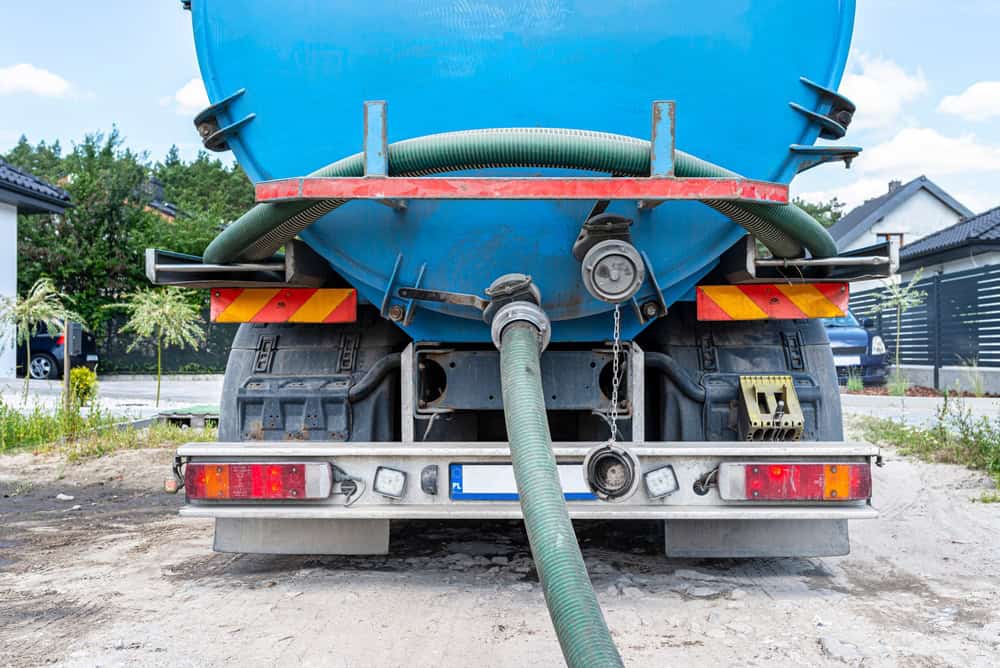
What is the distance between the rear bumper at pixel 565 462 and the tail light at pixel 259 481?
1.6 inches

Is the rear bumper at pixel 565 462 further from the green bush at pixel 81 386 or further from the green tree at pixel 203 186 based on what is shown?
the green tree at pixel 203 186

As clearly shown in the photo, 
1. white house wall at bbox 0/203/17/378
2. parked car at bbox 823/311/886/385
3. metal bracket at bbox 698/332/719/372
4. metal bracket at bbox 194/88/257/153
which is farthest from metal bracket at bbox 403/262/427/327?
white house wall at bbox 0/203/17/378

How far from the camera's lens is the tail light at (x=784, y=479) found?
3410 millimetres

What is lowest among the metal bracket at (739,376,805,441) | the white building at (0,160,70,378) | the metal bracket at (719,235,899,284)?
the metal bracket at (739,376,805,441)

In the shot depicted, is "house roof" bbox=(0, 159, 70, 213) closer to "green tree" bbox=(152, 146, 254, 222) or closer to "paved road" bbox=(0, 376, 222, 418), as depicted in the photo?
"paved road" bbox=(0, 376, 222, 418)

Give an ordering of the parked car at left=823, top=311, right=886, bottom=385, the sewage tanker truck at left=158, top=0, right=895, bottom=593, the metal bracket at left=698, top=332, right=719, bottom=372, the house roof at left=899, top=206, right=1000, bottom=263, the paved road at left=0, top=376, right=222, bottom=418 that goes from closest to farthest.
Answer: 1. the sewage tanker truck at left=158, top=0, right=895, bottom=593
2. the metal bracket at left=698, top=332, right=719, bottom=372
3. the paved road at left=0, top=376, right=222, bottom=418
4. the parked car at left=823, top=311, right=886, bottom=385
5. the house roof at left=899, top=206, right=1000, bottom=263

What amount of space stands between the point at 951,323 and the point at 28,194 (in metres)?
18.4

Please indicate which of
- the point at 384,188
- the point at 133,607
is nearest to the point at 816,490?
the point at 384,188

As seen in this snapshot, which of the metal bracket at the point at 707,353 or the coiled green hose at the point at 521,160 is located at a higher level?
the coiled green hose at the point at 521,160

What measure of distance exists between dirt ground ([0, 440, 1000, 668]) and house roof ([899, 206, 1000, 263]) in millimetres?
16015

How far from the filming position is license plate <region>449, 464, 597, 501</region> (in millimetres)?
3355

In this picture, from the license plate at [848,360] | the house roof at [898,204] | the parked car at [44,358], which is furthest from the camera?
the house roof at [898,204]

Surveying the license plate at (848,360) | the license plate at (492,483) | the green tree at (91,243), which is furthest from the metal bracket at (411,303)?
the green tree at (91,243)

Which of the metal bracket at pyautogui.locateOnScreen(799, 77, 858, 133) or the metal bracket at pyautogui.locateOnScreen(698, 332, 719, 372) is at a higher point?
the metal bracket at pyautogui.locateOnScreen(799, 77, 858, 133)
